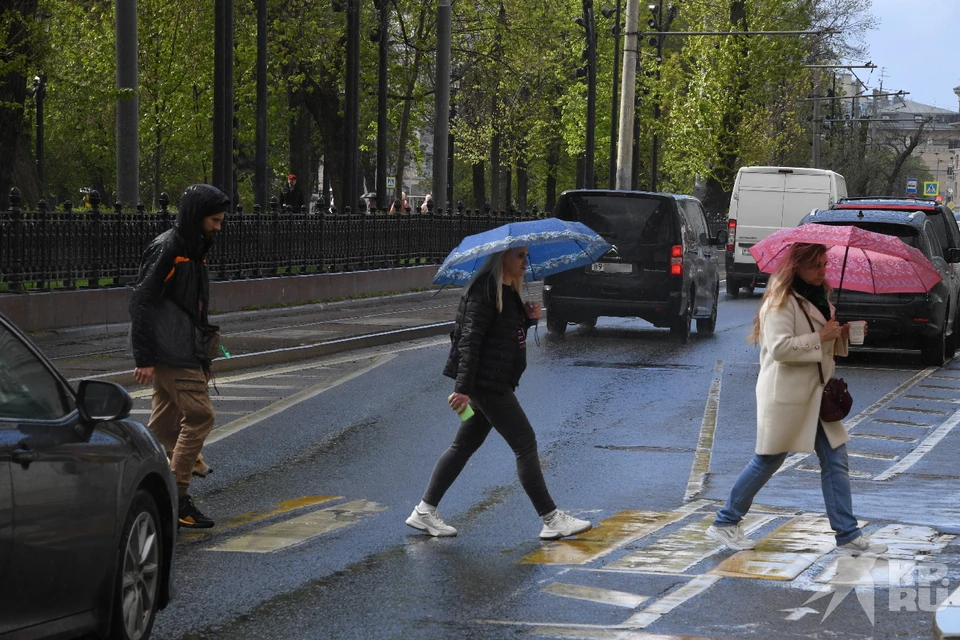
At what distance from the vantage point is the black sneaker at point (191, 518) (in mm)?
8516

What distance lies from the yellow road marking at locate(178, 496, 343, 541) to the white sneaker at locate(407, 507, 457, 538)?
94cm

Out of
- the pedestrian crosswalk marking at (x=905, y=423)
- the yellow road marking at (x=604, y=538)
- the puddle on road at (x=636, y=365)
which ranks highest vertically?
the yellow road marking at (x=604, y=538)

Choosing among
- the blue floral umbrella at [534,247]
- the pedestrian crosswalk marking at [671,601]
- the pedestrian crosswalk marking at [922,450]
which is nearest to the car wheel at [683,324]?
the pedestrian crosswalk marking at [922,450]

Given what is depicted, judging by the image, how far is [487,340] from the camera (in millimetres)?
8414

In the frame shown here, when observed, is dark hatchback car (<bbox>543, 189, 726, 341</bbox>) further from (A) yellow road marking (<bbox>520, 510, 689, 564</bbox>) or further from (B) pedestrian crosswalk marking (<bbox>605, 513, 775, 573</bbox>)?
(B) pedestrian crosswalk marking (<bbox>605, 513, 775, 573</bbox>)

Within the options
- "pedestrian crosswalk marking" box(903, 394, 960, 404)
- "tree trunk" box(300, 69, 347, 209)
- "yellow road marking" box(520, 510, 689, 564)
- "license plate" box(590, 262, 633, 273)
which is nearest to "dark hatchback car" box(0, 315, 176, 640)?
"yellow road marking" box(520, 510, 689, 564)

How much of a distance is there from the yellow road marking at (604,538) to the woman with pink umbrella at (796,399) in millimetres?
513

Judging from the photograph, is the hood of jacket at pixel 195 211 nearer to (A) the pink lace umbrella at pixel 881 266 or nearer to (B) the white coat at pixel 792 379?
(B) the white coat at pixel 792 379

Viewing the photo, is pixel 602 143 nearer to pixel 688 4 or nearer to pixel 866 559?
pixel 688 4

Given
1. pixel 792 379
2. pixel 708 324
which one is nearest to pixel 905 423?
pixel 792 379

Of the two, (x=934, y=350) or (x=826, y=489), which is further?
(x=934, y=350)

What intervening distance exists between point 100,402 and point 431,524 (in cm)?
326

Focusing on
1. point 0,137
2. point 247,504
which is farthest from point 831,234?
point 0,137

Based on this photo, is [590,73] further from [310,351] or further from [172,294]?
[172,294]
